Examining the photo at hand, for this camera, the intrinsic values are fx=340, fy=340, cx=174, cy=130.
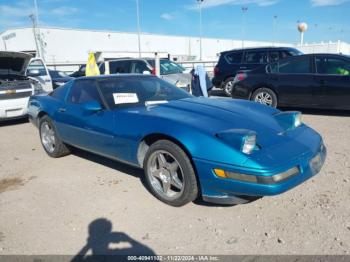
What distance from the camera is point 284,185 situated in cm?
296

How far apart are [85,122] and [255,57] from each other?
28.5 ft

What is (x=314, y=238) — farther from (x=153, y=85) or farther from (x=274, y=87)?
(x=274, y=87)

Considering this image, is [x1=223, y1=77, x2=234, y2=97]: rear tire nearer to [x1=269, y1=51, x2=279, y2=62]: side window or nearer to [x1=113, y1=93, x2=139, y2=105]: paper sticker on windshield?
[x1=269, y1=51, x2=279, y2=62]: side window

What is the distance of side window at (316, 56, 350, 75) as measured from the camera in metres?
7.64

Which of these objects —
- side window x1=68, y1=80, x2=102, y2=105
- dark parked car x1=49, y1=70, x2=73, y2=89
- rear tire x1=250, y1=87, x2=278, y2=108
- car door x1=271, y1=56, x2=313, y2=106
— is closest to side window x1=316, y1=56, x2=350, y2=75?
car door x1=271, y1=56, x2=313, y2=106

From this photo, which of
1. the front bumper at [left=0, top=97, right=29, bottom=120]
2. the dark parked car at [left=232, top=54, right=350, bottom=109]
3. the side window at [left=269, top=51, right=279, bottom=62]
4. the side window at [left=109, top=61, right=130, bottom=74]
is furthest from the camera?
the side window at [left=109, top=61, right=130, bottom=74]

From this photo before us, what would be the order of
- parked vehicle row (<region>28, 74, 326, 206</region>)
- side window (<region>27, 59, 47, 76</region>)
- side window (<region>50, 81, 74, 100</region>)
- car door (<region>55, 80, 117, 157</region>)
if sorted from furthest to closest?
side window (<region>27, 59, 47, 76</region>) < side window (<region>50, 81, 74, 100</region>) < car door (<region>55, 80, 117, 157</region>) < parked vehicle row (<region>28, 74, 326, 206</region>)

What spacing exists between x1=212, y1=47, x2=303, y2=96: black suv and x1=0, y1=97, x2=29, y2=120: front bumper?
21.2 feet

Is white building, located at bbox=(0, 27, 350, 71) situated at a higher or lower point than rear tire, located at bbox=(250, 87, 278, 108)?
higher

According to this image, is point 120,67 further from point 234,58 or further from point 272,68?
point 272,68

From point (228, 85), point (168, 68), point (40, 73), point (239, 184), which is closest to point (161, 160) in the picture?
point (239, 184)

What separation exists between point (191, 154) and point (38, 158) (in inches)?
133

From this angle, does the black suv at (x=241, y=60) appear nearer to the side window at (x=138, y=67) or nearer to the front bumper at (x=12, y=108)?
the side window at (x=138, y=67)

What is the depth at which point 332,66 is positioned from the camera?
7.83 meters
